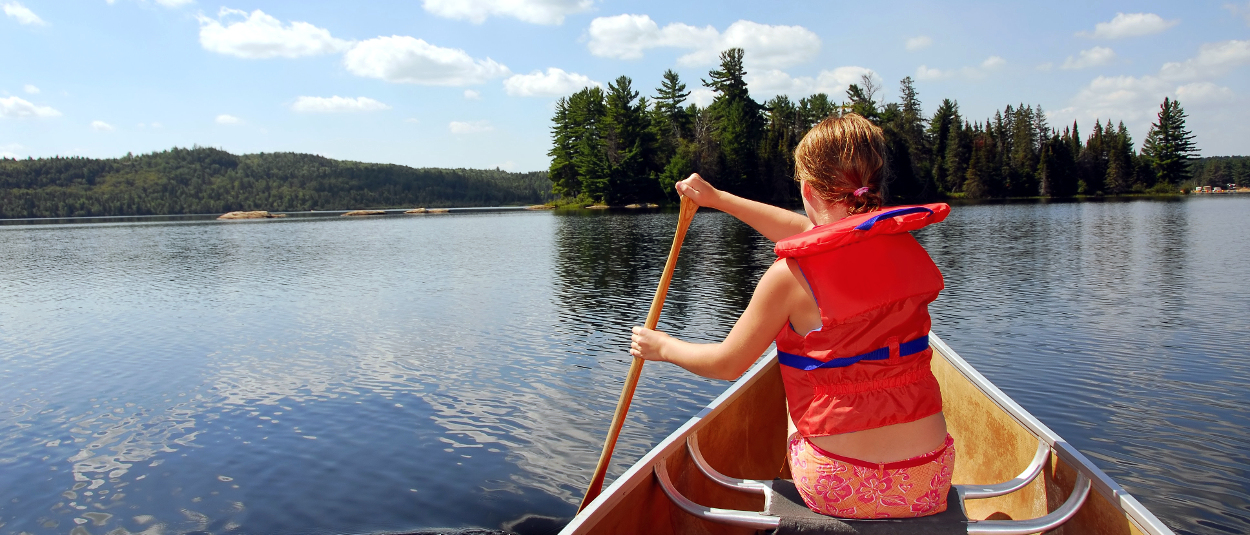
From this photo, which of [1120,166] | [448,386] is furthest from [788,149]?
[448,386]

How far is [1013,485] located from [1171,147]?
112 metres

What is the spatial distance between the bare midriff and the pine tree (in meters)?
111

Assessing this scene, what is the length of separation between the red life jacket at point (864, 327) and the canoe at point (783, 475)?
1.77 ft

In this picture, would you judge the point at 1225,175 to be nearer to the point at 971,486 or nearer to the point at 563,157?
the point at 563,157

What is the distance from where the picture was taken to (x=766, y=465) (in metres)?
4.28

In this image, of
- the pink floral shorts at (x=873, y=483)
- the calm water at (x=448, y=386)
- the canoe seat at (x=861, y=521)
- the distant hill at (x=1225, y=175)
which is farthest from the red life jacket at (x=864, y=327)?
the distant hill at (x=1225, y=175)

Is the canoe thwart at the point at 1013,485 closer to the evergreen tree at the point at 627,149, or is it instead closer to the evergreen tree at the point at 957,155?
the evergreen tree at the point at 627,149

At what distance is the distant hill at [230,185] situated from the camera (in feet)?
391

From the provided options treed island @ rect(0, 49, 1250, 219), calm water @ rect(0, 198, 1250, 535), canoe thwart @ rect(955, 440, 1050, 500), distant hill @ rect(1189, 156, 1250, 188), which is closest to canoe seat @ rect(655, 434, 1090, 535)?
canoe thwart @ rect(955, 440, 1050, 500)

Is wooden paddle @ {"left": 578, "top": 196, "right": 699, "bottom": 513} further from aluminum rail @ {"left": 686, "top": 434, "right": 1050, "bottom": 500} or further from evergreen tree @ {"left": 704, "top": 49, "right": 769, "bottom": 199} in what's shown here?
evergreen tree @ {"left": 704, "top": 49, "right": 769, "bottom": 199}

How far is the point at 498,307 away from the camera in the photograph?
14266 mm

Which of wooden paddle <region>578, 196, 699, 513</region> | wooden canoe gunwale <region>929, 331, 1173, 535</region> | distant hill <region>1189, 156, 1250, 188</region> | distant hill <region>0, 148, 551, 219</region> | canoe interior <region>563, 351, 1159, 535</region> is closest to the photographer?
wooden canoe gunwale <region>929, 331, 1173, 535</region>

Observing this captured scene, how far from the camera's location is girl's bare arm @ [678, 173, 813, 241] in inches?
111

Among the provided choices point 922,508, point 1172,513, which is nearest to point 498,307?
point 1172,513
